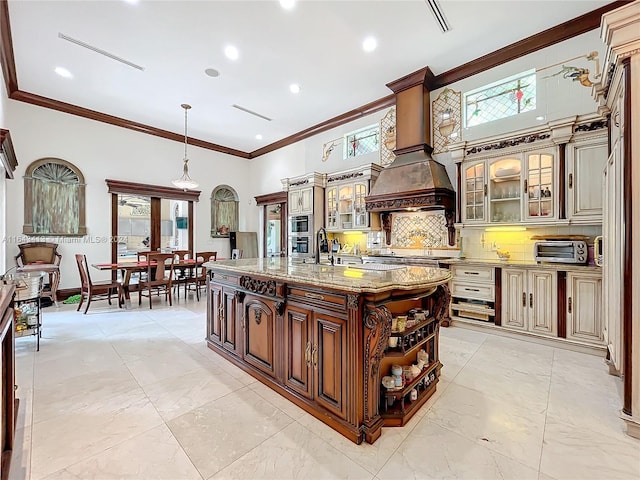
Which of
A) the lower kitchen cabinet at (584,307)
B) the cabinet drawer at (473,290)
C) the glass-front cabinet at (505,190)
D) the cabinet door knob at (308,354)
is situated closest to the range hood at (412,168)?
the glass-front cabinet at (505,190)

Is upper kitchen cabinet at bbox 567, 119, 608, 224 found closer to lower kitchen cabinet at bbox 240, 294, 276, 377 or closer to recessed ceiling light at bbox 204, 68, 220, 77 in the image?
lower kitchen cabinet at bbox 240, 294, 276, 377

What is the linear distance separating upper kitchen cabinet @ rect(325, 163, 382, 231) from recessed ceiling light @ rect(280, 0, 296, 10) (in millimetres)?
2709

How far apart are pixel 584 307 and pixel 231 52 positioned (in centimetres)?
553

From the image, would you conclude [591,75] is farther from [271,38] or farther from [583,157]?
[271,38]

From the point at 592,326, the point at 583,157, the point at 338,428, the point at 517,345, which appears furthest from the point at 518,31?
the point at 338,428

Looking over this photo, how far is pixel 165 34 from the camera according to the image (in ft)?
12.1

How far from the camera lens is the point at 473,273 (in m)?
3.92

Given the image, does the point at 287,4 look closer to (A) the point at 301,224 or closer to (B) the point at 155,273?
(A) the point at 301,224

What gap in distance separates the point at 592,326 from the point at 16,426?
5173 millimetres

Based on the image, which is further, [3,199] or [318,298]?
[3,199]

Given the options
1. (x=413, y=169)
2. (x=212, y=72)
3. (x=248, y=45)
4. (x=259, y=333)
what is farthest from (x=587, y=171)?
(x=212, y=72)

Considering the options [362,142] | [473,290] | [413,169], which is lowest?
[473,290]

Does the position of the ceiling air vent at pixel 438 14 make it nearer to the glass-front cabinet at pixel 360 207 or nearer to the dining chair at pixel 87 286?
the glass-front cabinet at pixel 360 207

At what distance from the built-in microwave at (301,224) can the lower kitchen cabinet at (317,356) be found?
13.5ft
